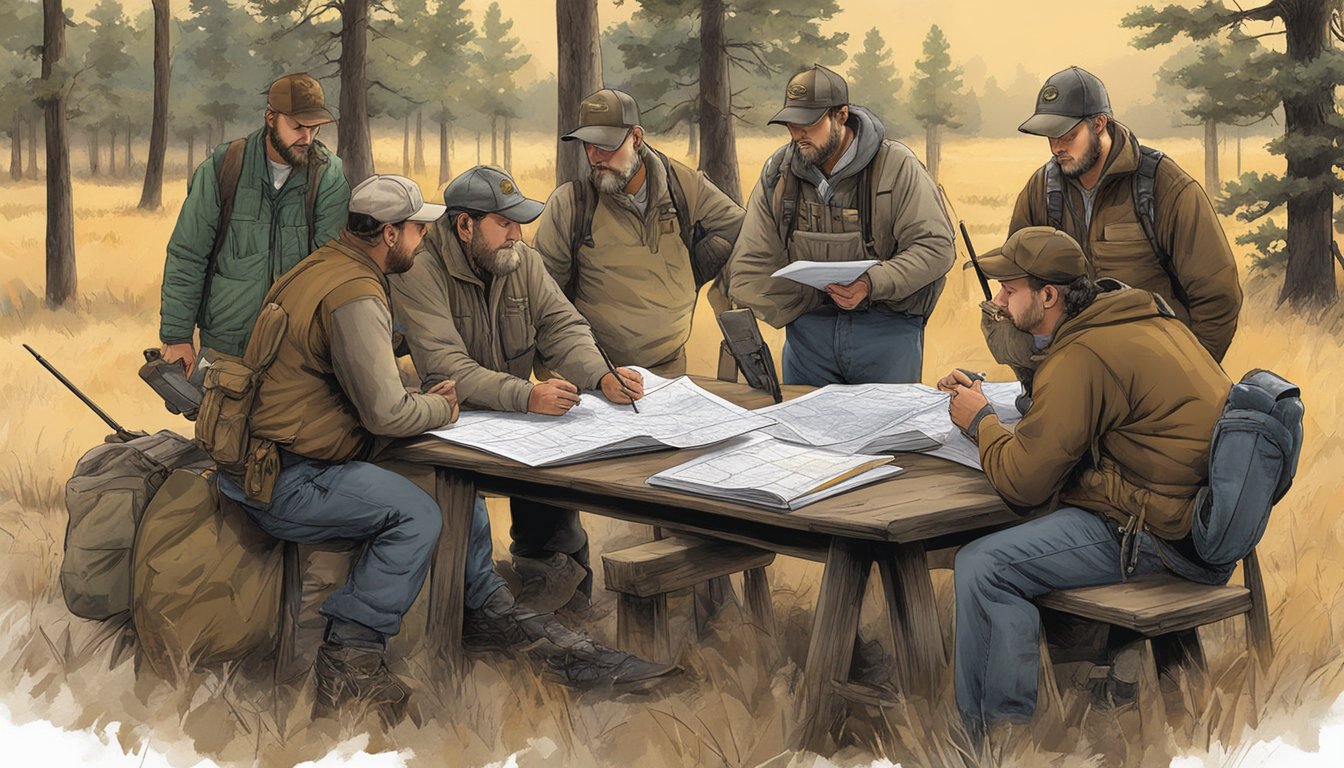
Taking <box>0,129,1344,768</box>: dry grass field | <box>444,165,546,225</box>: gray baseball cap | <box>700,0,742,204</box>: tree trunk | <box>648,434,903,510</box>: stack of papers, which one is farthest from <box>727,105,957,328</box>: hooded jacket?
<box>700,0,742,204</box>: tree trunk

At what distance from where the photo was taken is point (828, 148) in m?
6.11

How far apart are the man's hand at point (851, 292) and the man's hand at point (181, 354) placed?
2.69 meters

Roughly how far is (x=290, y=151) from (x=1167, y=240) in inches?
143

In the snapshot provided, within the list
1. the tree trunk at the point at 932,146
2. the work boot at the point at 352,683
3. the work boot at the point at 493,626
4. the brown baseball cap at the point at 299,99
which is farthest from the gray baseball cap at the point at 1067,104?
the tree trunk at the point at 932,146

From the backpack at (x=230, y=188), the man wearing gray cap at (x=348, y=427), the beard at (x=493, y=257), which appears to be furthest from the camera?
the backpack at (x=230, y=188)

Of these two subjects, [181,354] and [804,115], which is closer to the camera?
[804,115]

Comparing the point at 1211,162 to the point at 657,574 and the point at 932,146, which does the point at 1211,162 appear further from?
the point at 657,574

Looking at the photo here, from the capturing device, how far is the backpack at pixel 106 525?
207 inches

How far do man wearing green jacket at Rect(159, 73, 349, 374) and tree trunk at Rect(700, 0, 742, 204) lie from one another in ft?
28.3

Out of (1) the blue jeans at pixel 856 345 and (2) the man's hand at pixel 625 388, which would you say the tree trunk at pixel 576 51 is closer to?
(1) the blue jeans at pixel 856 345

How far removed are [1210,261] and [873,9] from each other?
4992cm

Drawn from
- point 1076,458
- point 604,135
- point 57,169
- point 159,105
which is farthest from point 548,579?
point 159,105

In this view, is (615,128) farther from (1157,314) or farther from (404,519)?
(1157,314)

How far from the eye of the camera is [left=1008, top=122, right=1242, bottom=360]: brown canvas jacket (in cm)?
561
